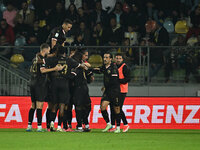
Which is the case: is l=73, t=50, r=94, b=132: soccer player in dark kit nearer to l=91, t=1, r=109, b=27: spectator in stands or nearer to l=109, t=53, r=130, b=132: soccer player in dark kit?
l=109, t=53, r=130, b=132: soccer player in dark kit

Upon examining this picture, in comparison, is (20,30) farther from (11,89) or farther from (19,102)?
(19,102)

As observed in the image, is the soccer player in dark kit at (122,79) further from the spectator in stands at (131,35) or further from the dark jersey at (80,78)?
the spectator in stands at (131,35)

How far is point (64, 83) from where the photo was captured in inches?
517

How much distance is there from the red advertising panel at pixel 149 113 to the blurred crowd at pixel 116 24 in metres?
1.64

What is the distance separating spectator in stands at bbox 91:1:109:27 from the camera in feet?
64.2

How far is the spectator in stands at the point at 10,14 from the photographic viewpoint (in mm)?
20328

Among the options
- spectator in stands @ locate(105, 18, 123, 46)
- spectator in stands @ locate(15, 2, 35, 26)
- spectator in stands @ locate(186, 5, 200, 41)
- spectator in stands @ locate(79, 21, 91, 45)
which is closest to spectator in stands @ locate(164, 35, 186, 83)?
spectator in stands @ locate(186, 5, 200, 41)

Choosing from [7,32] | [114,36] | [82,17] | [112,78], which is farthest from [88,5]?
[112,78]

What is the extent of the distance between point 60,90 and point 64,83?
0.65ft

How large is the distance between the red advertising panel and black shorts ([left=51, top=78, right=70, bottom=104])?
8.70 feet

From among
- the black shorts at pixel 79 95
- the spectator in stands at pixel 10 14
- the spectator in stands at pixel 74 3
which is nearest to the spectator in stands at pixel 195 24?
the spectator in stands at pixel 74 3

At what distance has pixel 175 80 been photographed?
17203mm

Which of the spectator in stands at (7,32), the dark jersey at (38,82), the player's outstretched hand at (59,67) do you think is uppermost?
the spectator in stands at (7,32)

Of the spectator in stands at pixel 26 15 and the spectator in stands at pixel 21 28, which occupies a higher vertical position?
the spectator in stands at pixel 26 15
